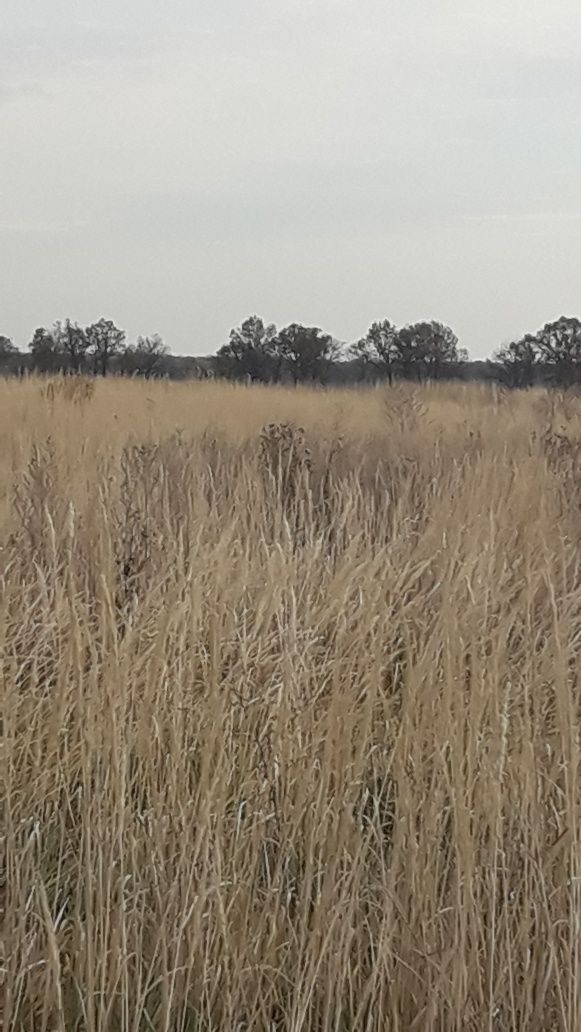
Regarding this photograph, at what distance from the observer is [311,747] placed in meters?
2.13

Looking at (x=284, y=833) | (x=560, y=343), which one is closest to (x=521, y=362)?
(x=560, y=343)

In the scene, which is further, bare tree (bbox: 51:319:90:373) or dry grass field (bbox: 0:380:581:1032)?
bare tree (bbox: 51:319:90:373)

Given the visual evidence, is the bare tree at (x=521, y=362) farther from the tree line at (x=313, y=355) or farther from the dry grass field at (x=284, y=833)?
the dry grass field at (x=284, y=833)

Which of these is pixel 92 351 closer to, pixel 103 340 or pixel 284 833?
pixel 103 340

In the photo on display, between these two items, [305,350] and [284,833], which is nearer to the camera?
[284,833]

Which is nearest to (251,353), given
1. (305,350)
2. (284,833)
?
(305,350)

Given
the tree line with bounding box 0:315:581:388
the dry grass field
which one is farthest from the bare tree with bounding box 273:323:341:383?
the dry grass field

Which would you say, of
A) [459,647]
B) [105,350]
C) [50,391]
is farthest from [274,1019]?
[105,350]

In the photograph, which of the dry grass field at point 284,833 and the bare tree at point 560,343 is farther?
the bare tree at point 560,343

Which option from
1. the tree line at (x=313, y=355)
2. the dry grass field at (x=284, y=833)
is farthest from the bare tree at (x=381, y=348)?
the dry grass field at (x=284, y=833)

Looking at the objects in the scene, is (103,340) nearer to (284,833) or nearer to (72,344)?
(72,344)

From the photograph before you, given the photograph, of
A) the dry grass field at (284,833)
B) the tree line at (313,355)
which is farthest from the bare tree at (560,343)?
the dry grass field at (284,833)

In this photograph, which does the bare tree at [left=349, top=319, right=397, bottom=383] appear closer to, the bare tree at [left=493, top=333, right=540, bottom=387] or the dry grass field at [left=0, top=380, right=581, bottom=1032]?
the bare tree at [left=493, top=333, right=540, bottom=387]

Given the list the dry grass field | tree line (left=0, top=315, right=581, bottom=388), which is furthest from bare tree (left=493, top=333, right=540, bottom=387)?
the dry grass field
